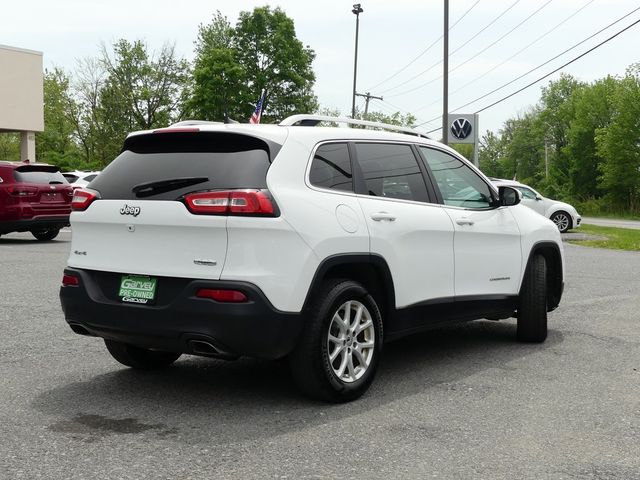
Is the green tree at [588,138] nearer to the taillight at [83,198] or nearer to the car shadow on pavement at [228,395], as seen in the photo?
the car shadow on pavement at [228,395]

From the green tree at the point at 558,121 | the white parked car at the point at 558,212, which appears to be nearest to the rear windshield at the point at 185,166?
the white parked car at the point at 558,212

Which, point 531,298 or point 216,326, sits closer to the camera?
point 216,326

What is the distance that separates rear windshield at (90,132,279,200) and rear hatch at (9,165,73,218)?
1230 centimetres

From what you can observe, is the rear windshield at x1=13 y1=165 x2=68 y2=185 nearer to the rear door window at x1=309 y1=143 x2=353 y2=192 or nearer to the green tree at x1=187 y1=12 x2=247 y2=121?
the rear door window at x1=309 y1=143 x2=353 y2=192

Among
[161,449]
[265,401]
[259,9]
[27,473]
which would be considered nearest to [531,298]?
[265,401]

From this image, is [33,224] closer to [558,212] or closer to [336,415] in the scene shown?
[336,415]

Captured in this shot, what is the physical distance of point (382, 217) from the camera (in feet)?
17.9

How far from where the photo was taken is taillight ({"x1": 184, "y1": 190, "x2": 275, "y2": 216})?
15.4ft

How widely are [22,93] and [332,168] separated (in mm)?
39048

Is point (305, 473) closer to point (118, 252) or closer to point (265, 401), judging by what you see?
point (265, 401)

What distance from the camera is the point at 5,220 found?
16703mm

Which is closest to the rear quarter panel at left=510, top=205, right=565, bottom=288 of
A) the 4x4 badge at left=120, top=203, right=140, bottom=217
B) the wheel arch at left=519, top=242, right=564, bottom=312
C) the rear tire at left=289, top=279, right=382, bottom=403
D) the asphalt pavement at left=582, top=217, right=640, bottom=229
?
the wheel arch at left=519, top=242, right=564, bottom=312

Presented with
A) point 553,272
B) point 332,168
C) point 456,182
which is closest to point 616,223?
point 553,272

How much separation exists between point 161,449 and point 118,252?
1405mm
